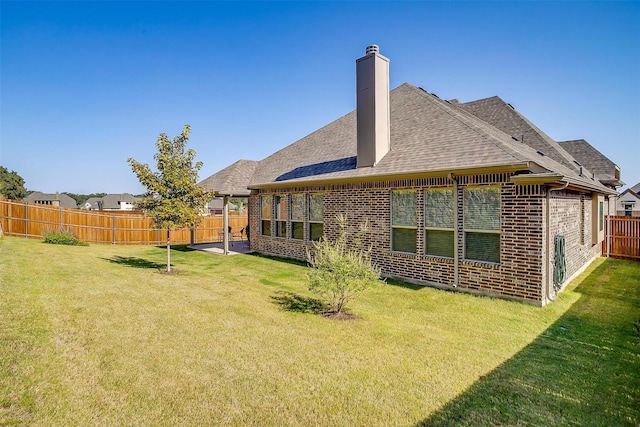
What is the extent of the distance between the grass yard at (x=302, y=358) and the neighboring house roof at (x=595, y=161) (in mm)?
10231

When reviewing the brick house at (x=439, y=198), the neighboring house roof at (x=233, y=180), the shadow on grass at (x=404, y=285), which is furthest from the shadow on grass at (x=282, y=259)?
the shadow on grass at (x=404, y=285)

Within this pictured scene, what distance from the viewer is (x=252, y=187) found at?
1505cm

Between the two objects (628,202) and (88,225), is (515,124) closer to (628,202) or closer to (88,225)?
(88,225)

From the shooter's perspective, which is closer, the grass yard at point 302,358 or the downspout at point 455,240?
the grass yard at point 302,358

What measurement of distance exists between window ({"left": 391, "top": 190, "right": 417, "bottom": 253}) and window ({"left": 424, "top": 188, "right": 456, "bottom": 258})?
421mm

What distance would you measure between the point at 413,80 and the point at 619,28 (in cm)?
694

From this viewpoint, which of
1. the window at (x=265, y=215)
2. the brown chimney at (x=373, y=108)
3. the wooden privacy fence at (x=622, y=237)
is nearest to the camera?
the brown chimney at (x=373, y=108)

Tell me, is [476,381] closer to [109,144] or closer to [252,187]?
[252,187]

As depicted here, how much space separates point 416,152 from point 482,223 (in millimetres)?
2994

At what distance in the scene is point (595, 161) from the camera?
1686 centimetres

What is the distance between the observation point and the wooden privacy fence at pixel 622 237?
46.6 ft

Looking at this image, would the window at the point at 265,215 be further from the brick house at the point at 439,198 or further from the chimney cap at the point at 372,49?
the chimney cap at the point at 372,49

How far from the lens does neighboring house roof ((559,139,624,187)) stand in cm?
1573

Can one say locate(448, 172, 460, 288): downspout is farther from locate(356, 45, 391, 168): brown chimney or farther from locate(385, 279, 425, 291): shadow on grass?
locate(356, 45, 391, 168): brown chimney
